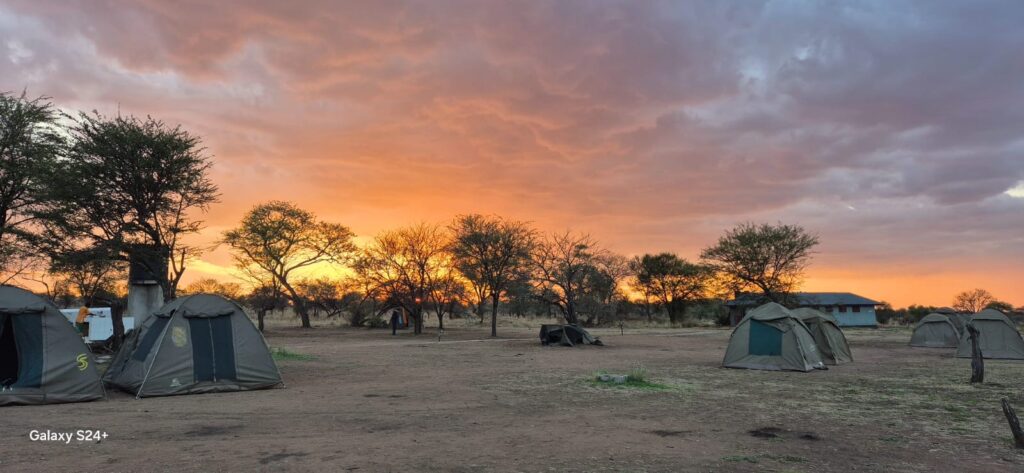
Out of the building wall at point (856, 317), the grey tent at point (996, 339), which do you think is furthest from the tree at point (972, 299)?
the grey tent at point (996, 339)

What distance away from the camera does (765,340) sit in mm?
19828

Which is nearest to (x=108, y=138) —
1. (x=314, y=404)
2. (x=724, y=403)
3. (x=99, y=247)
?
(x=99, y=247)

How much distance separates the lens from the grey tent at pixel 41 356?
38.9 ft

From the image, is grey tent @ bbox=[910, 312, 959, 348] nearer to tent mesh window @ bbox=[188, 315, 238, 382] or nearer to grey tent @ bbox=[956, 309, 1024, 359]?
grey tent @ bbox=[956, 309, 1024, 359]

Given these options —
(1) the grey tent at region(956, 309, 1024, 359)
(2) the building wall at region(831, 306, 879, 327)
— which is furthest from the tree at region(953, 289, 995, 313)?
(1) the grey tent at region(956, 309, 1024, 359)

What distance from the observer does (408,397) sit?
13.3 meters

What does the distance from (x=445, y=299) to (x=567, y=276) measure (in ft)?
49.4

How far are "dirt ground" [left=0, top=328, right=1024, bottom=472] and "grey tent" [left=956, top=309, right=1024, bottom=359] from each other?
9.55m

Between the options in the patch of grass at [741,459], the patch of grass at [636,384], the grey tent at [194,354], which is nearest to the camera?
the patch of grass at [741,459]

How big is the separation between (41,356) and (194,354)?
288cm

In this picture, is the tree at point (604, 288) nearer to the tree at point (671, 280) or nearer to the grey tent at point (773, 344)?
the tree at point (671, 280)

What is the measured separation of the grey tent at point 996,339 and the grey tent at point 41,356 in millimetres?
30848

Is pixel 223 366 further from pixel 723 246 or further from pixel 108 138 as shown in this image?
pixel 723 246

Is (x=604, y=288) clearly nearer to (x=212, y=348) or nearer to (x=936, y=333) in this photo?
(x=936, y=333)
